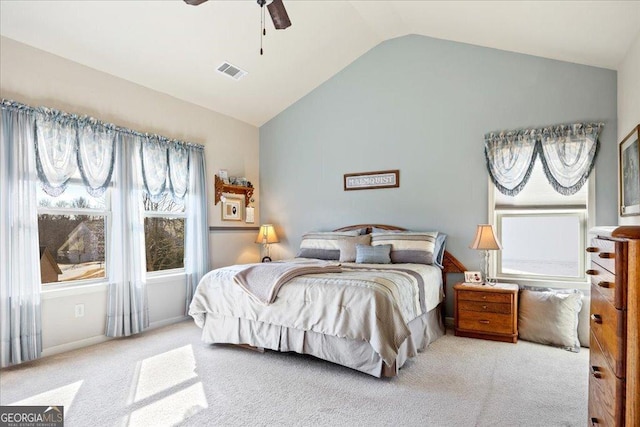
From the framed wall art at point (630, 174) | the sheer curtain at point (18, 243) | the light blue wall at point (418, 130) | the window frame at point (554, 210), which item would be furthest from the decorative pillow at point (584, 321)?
the sheer curtain at point (18, 243)

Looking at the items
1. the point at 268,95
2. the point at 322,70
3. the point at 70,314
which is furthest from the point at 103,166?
the point at 322,70

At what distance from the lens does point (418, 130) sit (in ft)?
15.0

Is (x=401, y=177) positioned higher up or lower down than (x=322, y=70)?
lower down

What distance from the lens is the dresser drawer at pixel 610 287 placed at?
3.62 feet

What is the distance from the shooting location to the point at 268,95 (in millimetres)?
5199

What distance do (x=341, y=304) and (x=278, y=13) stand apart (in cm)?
227

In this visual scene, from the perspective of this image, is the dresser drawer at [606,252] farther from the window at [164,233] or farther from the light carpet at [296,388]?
the window at [164,233]

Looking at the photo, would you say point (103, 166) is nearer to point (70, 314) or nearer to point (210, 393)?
point (70, 314)

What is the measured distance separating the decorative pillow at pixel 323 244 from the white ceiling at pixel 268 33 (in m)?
2.19

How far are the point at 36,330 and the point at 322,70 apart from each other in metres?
4.41

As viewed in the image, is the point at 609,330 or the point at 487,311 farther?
the point at 487,311

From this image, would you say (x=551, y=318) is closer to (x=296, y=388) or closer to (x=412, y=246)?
(x=412, y=246)

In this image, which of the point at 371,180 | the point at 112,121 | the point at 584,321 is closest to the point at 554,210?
the point at 584,321

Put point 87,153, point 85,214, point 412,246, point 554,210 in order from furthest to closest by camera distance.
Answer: point 412,246 < point 554,210 < point 85,214 < point 87,153
